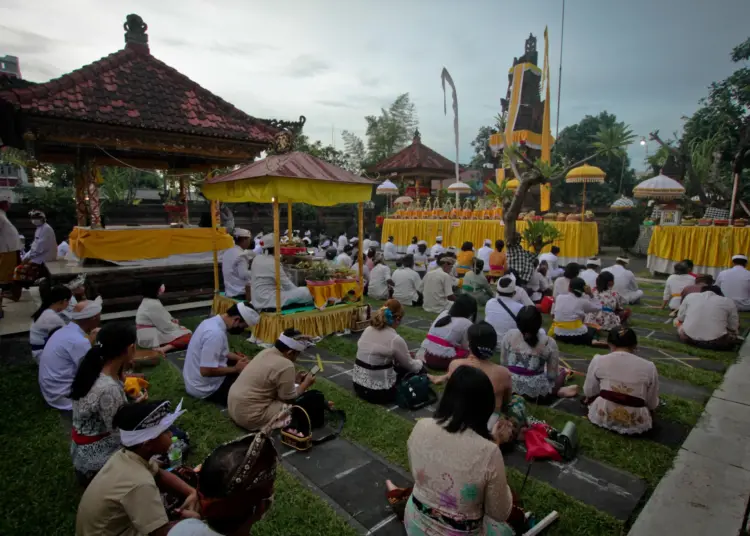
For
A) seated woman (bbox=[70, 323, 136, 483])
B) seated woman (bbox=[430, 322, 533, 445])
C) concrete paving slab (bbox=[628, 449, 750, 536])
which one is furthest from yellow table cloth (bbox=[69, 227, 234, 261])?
concrete paving slab (bbox=[628, 449, 750, 536])

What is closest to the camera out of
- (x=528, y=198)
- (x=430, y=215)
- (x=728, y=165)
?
(x=430, y=215)

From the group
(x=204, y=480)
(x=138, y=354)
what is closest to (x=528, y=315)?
(x=204, y=480)

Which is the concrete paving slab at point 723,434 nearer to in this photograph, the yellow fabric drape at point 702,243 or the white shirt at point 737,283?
the white shirt at point 737,283

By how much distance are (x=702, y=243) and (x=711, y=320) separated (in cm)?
680

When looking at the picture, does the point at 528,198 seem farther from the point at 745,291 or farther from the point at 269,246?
the point at 269,246

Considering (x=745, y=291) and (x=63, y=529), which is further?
(x=745, y=291)

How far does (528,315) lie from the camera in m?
4.07

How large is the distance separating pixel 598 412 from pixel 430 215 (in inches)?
576

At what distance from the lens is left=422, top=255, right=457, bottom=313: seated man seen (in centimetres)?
873

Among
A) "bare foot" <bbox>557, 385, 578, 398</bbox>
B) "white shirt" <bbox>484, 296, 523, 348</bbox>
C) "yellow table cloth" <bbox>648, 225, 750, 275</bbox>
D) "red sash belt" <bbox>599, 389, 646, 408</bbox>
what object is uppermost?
"yellow table cloth" <bbox>648, 225, 750, 275</bbox>

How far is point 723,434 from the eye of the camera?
3969mm

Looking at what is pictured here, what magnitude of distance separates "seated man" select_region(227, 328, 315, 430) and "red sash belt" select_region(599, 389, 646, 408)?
2.96 m

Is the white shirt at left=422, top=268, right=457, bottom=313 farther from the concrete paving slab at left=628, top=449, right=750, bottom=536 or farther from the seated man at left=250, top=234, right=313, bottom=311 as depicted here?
the concrete paving slab at left=628, top=449, right=750, bottom=536

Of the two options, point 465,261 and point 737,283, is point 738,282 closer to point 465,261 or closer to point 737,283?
point 737,283
